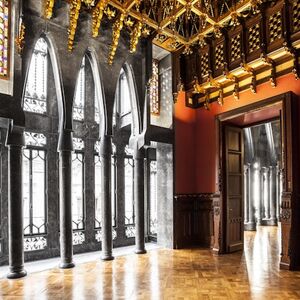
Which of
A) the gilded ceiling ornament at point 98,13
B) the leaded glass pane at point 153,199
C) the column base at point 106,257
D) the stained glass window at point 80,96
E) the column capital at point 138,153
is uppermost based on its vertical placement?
the gilded ceiling ornament at point 98,13

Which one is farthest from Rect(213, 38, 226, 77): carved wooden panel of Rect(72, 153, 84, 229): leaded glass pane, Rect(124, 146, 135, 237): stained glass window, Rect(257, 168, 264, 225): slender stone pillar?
Rect(257, 168, 264, 225): slender stone pillar

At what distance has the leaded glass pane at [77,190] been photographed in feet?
24.3

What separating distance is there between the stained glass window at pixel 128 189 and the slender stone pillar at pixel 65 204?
2.85m

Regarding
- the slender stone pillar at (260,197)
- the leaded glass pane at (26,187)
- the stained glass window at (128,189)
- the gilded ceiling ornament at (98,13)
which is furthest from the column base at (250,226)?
the gilded ceiling ornament at (98,13)

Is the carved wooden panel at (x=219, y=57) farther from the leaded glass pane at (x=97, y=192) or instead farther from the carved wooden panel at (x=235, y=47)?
the leaded glass pane at (x=97, y=192)

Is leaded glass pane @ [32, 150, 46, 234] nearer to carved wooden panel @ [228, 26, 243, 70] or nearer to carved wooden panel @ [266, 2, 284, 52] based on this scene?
carved wooden panel @ [228, 26, 243, 70]

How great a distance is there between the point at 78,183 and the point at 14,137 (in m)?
2.73

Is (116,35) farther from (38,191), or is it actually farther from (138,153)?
(38,191)

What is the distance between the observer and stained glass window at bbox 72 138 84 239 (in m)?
7.41

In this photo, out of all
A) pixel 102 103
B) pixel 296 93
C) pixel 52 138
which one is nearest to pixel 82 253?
pixel 52 138

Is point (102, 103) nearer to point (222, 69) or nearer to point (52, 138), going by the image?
point (52, 138)

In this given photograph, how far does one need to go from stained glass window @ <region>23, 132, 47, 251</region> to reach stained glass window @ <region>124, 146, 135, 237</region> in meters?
2.25

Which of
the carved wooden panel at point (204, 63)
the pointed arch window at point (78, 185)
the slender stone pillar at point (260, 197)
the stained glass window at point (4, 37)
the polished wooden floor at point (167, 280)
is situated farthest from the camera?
the slender stone pillar at point (260, 197)

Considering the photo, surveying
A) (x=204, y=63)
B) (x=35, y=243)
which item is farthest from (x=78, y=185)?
(x=204, y=63)
